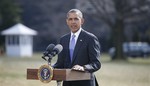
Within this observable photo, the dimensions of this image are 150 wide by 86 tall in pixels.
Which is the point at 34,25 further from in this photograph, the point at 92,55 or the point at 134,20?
the point at 92,55

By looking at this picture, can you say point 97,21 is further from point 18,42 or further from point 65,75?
point 65,75

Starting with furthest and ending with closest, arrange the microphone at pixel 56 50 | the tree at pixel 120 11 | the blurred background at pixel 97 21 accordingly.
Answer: the blurred background at pixel 97 21
the tree at pixel 120 11
the microphone at pixel 56 50

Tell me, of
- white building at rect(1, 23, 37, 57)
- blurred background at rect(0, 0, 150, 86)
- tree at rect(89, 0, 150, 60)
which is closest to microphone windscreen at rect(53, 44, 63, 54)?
blurred background at rect(0, 0, 150, 86)

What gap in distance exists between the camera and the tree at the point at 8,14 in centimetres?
6347

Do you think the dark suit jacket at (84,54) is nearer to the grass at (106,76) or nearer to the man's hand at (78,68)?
the man's hand at (78,68)

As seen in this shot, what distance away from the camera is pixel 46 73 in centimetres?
599

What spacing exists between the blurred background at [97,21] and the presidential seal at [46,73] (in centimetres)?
3504

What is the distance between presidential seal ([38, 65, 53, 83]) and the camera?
595 centimetres

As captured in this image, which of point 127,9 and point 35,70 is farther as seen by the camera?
point 127,9

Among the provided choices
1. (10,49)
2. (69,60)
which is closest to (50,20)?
(10,49)

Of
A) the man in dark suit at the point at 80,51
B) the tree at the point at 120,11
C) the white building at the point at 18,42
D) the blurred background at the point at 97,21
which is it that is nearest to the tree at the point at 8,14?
the blurred background at the point at 97,21

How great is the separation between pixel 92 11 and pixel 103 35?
27.0 m

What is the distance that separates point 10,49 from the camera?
172 ft

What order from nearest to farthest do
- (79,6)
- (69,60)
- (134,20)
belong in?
(69,60), (79,6), (134,20)
